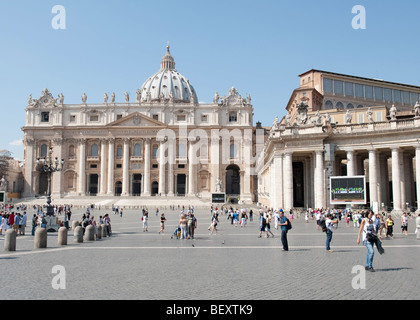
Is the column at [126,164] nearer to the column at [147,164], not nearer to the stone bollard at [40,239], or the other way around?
the column at [147,164]

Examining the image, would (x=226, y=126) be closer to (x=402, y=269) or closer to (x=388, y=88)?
(x=388, y=88)

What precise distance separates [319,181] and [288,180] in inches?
94.3

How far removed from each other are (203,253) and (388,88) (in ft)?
192

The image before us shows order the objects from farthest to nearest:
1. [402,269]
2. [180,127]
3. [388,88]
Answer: [180,127], [388,88], [402,269]

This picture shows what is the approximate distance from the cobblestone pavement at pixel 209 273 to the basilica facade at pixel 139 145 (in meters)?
→ 59.1

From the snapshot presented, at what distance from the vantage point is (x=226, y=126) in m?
73.9

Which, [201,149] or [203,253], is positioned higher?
[201,149]

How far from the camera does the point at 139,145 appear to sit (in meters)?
74.5

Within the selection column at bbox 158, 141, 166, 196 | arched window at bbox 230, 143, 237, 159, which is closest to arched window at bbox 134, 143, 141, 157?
column at bbox 158, 141, 166, 196

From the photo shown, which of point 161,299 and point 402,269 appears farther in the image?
point 402,269

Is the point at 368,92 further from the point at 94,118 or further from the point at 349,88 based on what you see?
the point at 94,118

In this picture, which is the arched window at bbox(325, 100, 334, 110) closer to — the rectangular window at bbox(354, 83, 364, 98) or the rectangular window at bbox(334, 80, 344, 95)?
the rectangular window at bbox(334, 80, 344, 95)
